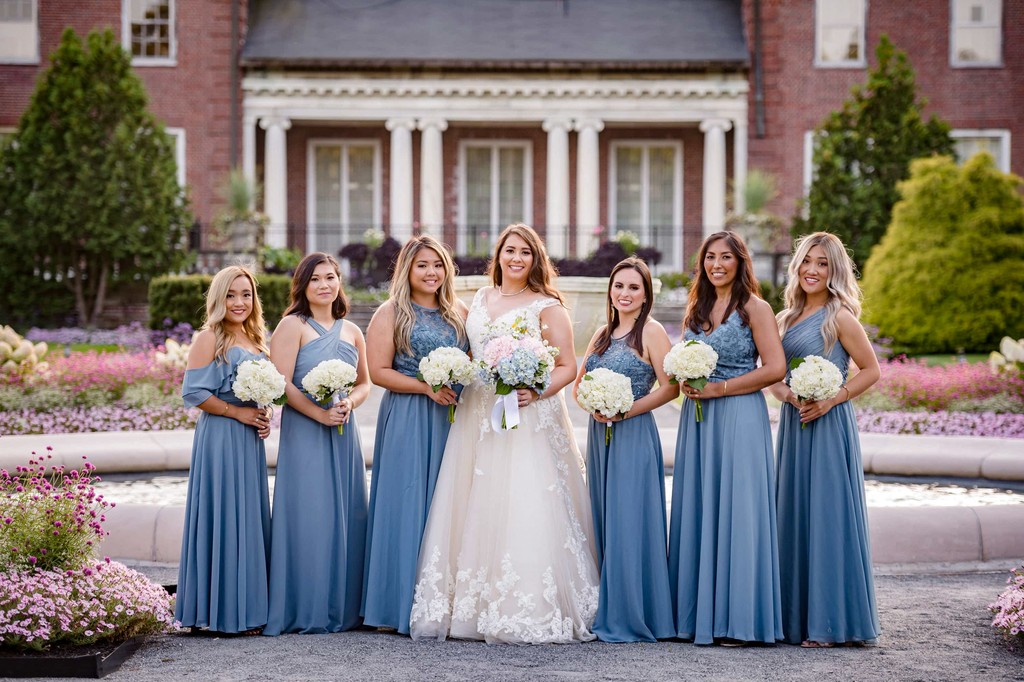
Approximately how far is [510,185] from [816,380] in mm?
20122

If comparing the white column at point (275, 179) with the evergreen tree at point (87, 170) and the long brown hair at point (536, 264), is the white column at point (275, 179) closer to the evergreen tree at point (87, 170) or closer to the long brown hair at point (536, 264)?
the evergreen tree at point (87, 170)

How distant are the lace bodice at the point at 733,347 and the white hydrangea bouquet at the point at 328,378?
1.61 meters

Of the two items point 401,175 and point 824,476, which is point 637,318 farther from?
point 401,175

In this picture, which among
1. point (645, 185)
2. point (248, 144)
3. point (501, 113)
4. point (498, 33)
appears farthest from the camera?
point (645, 185)

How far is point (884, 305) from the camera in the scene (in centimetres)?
1697

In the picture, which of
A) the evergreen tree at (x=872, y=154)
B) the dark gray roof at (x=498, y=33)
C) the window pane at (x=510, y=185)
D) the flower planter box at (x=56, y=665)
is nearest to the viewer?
the flower planter box at (x=56, y=665)

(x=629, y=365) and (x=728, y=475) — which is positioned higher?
(x=629, y=365)

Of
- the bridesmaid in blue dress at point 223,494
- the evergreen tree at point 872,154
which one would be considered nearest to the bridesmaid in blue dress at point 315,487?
the bridesmaid in blue dress at point 223,494

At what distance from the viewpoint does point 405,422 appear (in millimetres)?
5793

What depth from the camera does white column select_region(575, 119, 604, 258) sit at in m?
23.2

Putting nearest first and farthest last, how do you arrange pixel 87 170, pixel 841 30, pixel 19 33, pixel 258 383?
pixel 258 383 → pixel 87 170 → pixel 19 33 → pixel 841 30

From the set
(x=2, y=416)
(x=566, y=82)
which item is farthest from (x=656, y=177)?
(x=2, y=416)

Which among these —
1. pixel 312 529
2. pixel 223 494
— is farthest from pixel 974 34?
pixel 223 494

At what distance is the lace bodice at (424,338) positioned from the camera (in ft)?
19.1
